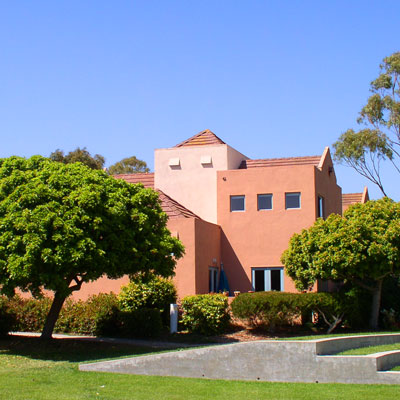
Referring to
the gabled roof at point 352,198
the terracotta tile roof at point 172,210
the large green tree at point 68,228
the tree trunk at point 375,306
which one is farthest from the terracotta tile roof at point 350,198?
the large green tree at point 68,228

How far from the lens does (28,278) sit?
1638 cm

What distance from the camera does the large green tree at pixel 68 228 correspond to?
16.0 m

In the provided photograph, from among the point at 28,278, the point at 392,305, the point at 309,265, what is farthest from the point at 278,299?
the point at 28,278

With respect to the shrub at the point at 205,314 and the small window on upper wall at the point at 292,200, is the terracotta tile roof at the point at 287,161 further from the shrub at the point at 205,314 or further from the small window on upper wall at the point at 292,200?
the shrub at the point at 205,314

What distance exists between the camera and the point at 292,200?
27234mm

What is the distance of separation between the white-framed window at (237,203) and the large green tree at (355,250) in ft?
16.6

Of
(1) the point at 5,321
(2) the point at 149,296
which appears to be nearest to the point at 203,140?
(2) the point at 149,296

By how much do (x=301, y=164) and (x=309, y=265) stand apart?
8.81 meters

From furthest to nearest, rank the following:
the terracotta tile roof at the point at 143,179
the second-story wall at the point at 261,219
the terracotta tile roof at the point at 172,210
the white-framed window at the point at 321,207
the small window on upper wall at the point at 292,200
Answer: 1. the terracotta tile roof at the point at 143,179
2. the white-framed window at the point at 321,207
3. the small window on upper wall at the point at 292,200
4. the second-story wall at the point at 261,219
5. the terracotta tile roof at the point at 172,210

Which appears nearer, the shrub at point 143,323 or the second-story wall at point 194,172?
the shrub at point 143,323

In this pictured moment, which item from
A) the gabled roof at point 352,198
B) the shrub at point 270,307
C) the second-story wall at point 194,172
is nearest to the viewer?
the shrub at point 270,307

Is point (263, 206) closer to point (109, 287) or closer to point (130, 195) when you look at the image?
point (109, 287)

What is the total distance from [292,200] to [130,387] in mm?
16547

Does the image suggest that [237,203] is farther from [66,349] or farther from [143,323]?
[66,349]
